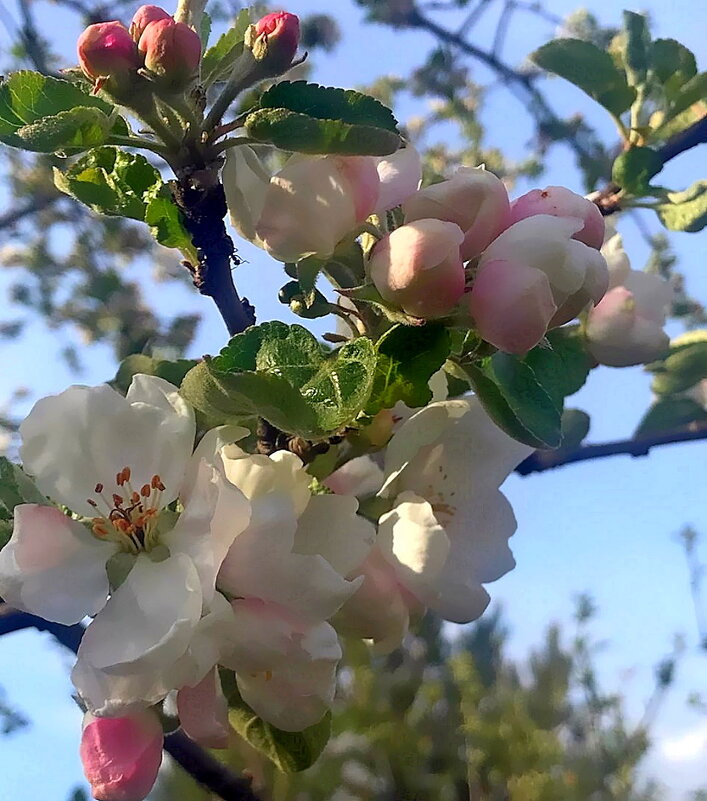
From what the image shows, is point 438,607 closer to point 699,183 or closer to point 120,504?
point 120,504

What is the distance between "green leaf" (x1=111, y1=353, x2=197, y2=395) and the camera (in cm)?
65

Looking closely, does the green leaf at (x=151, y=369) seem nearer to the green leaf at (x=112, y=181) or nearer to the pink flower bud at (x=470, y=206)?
the green leaf at (x=112, y=181)

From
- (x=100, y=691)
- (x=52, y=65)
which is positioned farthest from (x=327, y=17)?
(x=100, y=691)

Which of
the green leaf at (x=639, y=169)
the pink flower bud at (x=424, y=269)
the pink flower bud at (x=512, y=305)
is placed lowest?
the pink flower bud at (x=512, y=305)

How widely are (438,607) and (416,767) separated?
2.93 meters

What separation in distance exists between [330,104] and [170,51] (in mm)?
98

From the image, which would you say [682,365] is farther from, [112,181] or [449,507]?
[112,181]

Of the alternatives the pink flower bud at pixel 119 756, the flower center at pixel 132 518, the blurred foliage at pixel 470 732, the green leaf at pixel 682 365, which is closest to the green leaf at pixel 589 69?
the green leaf at pixel 682 365

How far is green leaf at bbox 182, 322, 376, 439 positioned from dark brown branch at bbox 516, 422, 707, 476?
581 mm

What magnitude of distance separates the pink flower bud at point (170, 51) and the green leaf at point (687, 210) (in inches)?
23.1

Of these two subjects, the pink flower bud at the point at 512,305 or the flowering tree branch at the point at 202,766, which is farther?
the flowering tree branch at the point at 202,766

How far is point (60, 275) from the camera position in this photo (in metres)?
3.41

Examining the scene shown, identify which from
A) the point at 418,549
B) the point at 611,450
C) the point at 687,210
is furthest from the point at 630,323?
the point at 418,549

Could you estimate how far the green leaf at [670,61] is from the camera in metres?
0.96
